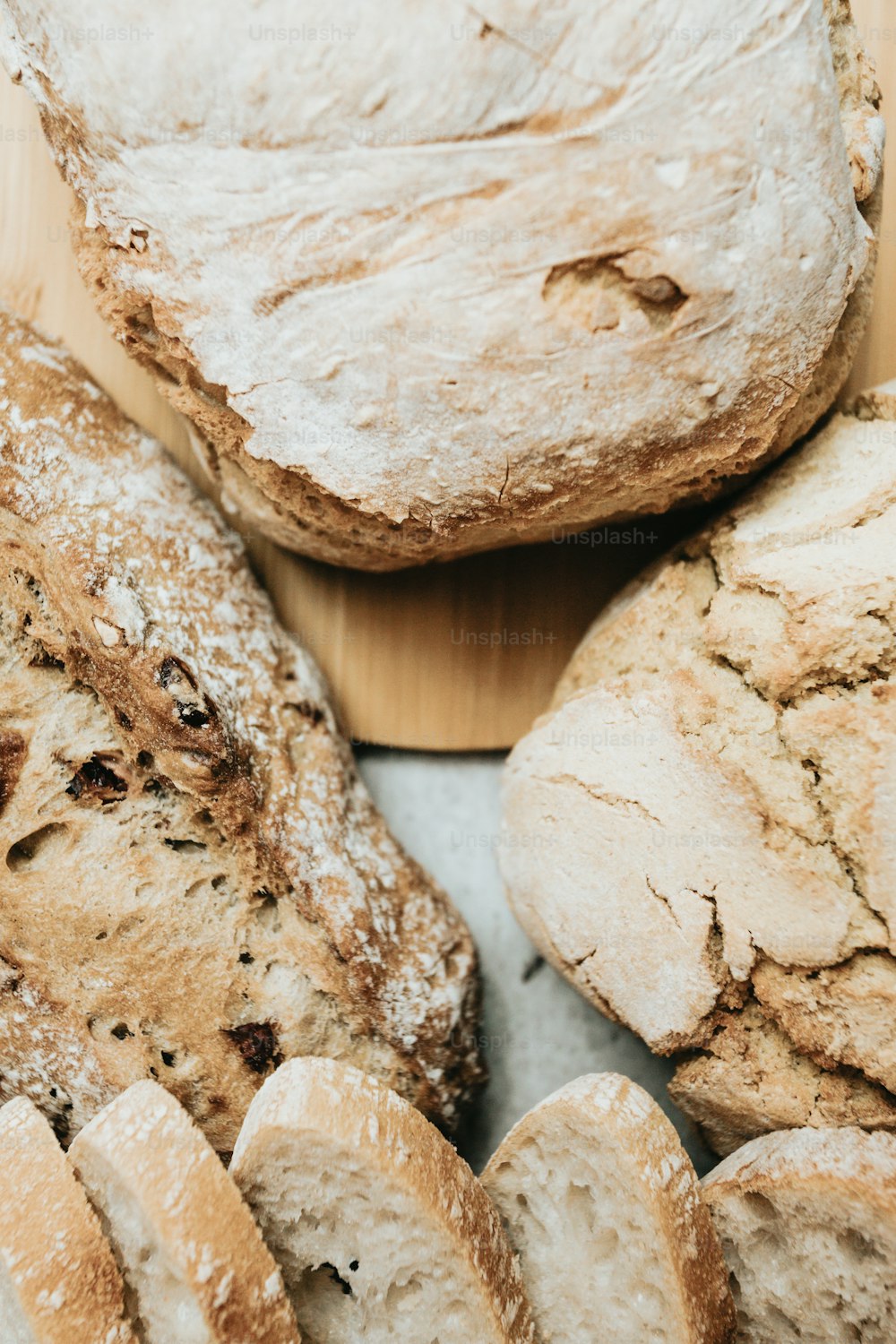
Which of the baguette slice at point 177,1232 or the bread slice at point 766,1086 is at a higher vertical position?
the bread slice at point 766,1086

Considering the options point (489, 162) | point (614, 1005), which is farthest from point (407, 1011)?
point (489, 162)

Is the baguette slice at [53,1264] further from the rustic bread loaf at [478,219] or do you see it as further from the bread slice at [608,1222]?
the rustic bread loaf at [478,219]

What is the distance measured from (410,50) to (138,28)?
0.33m

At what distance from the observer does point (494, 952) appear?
5.85 ft

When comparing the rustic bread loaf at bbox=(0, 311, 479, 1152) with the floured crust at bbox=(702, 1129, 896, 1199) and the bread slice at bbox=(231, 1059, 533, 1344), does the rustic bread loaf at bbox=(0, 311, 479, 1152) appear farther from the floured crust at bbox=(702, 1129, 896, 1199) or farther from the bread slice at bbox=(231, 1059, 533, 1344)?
the floured crust at bbox=(702, 1129, 896, 1199)

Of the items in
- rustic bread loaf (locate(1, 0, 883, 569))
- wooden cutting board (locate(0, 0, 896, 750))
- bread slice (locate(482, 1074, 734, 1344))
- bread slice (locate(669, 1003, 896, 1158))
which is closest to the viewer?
rustic bread loaf (locate(1, 0, 883, 569))

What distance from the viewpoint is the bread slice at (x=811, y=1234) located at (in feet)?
3.93

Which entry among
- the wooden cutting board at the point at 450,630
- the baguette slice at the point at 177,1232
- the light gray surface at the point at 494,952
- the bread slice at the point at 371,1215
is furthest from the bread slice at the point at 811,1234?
the wooden cutting board at the point at 450,630

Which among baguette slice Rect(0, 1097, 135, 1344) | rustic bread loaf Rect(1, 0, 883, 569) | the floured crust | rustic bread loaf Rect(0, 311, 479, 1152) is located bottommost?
baguette slice Rect(0, 1097, 135, 1344)

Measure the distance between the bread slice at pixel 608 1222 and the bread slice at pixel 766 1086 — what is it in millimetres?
139

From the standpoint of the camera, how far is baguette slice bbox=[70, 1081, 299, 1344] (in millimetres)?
1115

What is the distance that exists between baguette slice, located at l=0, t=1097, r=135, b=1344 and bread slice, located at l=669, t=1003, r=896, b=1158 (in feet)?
2.65

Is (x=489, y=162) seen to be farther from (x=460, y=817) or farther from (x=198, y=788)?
(x=460, y=817)

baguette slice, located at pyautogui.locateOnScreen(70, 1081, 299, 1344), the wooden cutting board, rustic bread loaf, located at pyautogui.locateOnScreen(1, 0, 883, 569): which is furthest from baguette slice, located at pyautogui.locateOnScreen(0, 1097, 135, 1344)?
rustic bread loaf, located at pyautogui.locateOnScreen(1, 0, 883, 569)
